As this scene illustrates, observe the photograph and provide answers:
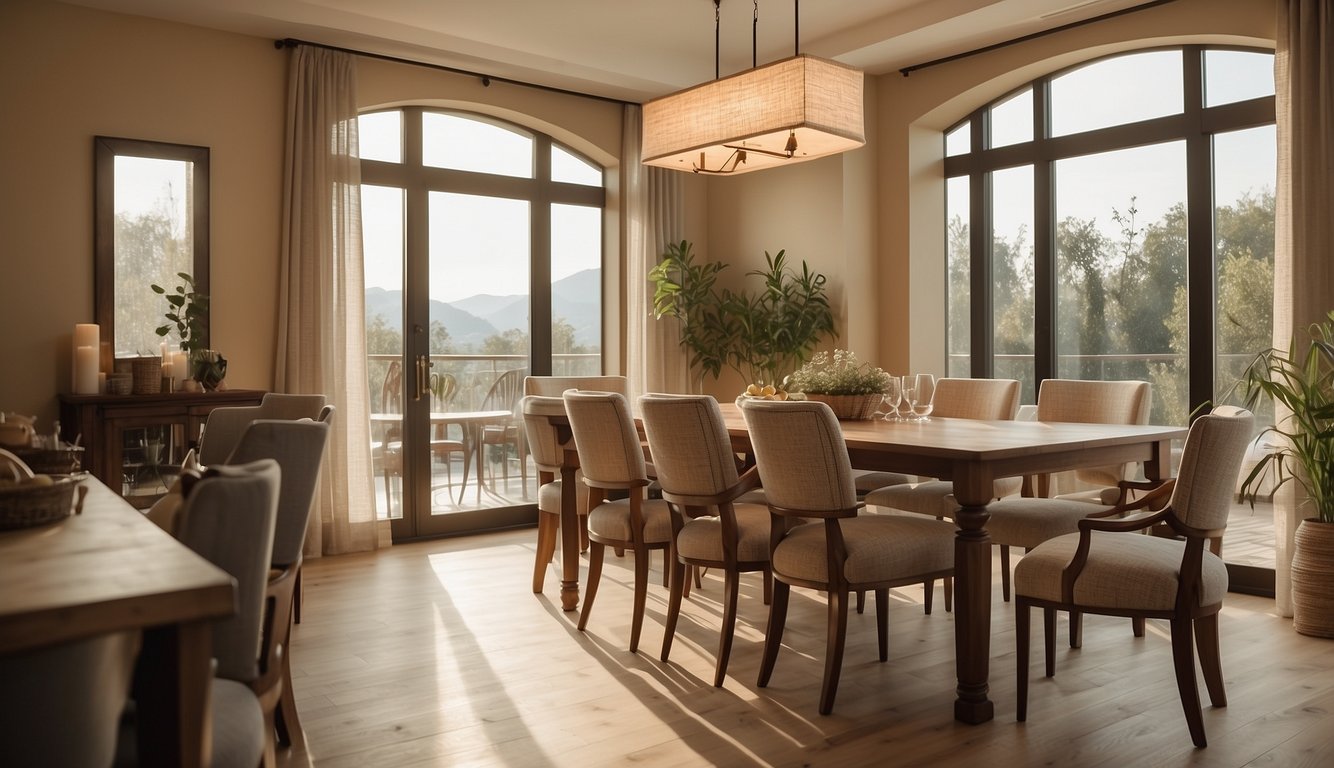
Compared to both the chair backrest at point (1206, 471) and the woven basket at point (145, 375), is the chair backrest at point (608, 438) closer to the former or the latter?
the chair backrest at point (1206, 471)

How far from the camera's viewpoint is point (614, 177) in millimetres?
6805

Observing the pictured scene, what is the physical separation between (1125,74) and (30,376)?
5.89m

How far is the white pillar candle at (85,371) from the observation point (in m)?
4.42

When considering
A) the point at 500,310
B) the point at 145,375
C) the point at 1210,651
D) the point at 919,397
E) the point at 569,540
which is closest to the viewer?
the point at 1210,651

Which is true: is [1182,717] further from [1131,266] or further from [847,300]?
[847,300]

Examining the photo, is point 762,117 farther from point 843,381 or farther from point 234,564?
point 234,564

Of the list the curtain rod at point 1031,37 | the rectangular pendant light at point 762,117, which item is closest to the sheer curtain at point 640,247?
the curtain rod at point 1031,37

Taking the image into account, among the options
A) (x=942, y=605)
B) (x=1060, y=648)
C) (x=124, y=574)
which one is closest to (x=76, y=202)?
(x=124, y=574)

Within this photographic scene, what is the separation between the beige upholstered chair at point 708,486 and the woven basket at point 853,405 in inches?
31.9

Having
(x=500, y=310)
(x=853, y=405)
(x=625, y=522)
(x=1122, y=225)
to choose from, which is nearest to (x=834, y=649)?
(x=625, y=522)

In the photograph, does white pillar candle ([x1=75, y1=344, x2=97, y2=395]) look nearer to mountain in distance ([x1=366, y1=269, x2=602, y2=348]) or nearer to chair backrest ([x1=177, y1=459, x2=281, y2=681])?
mountain in distance ([x1=366, y1=269, x2=602, y2=348])

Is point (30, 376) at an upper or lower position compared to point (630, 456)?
upper

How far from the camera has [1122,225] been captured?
205 inches

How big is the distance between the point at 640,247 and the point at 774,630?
4.05m
